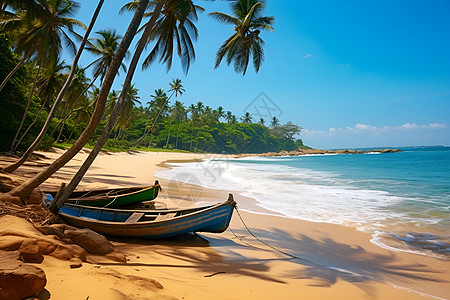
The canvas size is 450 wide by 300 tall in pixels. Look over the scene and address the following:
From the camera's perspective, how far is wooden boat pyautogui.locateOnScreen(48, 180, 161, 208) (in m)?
6.75

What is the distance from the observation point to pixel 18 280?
2.04 m

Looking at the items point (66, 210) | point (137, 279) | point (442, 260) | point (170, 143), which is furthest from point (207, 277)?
point (170, 143)

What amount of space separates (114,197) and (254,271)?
14.1 feet

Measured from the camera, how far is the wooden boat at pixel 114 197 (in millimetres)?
6754

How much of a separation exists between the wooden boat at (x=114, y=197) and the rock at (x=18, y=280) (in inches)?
184

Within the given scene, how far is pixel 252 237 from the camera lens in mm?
6504

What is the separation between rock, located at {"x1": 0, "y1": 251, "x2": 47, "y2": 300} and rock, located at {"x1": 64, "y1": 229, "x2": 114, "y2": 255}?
183 cm

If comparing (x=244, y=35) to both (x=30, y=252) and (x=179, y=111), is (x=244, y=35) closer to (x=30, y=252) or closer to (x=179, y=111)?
(x=30, y=252)

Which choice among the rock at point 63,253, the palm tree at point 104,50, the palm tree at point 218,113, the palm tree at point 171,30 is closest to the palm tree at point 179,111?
the palm tree at point 218,113

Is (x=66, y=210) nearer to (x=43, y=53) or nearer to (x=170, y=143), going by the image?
(x=43, y=53)

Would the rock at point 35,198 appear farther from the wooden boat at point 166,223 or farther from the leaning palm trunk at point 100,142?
the leaning palm trunk at point 100,142

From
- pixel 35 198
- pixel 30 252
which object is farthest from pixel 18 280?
pixel 35 198

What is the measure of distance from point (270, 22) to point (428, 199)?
12273 millimetres

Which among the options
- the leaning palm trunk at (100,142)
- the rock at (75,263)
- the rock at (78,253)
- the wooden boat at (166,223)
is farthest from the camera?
the leaning palm trunk at (100,142)
